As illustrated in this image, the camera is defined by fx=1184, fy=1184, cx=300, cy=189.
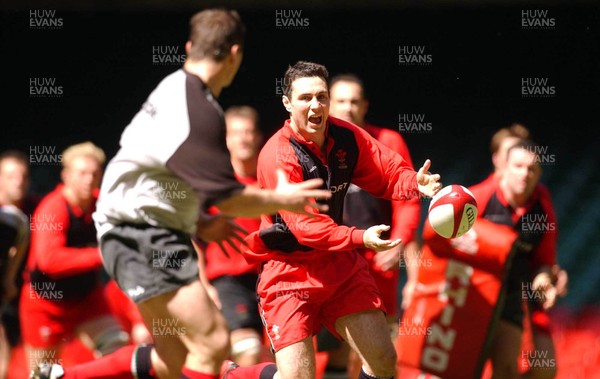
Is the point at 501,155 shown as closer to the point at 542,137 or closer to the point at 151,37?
the point at 542,137

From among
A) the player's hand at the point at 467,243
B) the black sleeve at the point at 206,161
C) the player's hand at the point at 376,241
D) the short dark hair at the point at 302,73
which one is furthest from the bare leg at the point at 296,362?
the player's hand at the point at 467,243

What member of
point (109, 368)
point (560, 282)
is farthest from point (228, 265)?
Answer: point (560, 282)

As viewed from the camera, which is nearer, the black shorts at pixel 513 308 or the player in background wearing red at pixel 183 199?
the player in background wearing red at pixel 183 199

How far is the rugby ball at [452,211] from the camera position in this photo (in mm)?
6086

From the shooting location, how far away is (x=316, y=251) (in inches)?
238

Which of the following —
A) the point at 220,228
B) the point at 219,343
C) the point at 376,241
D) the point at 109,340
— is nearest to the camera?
the point at 219,343

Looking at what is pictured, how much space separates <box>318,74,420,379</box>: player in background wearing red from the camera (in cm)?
741

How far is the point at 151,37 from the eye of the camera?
9531mm

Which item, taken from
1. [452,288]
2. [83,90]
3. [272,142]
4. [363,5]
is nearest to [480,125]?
[363,5]

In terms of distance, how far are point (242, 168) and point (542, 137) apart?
2934mm

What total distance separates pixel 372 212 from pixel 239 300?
102cm

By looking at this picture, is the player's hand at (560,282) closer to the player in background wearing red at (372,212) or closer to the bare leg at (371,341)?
the player in background wearing red at (372,212)

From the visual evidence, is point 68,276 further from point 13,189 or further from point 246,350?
point 246,350

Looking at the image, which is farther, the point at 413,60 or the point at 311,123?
the point at 413,60
